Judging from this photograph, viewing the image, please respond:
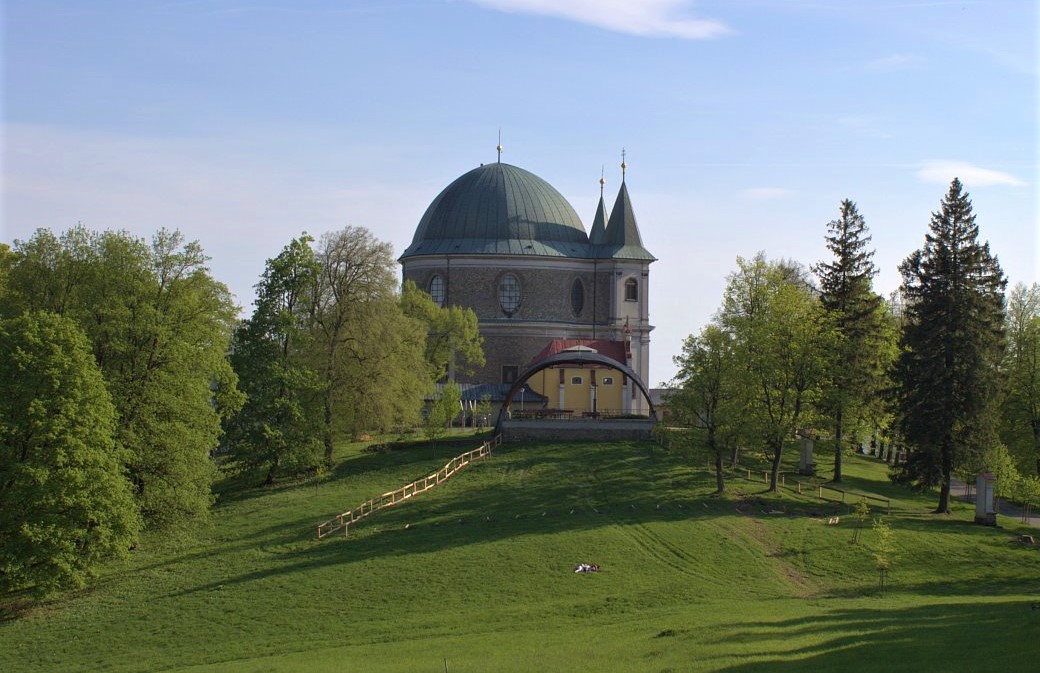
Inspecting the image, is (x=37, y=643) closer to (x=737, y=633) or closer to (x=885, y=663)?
(x=737, y=633)

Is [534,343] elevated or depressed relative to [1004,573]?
elevated

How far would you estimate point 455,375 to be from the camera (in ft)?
300

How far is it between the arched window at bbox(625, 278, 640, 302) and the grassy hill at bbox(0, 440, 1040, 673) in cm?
3846

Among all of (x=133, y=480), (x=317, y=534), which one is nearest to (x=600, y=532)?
(x=317, y=534)

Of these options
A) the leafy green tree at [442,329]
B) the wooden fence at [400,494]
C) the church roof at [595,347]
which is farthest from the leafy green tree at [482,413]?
the wooden fence at [400,494]

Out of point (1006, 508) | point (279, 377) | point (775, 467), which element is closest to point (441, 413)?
point (279, 377)

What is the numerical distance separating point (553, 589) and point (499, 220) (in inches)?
2301

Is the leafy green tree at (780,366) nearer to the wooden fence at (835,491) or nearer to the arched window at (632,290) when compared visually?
the wooden fence at (835,491)

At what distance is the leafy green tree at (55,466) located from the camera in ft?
131

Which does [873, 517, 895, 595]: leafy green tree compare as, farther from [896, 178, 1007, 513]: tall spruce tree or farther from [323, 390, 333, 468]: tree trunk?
[323, 390, 333, 468]: tree trunk

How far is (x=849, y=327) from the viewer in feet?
202

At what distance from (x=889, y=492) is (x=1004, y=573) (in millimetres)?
16702

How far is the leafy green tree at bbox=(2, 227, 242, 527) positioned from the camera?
155ft

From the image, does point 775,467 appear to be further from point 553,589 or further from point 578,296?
point 578,296
